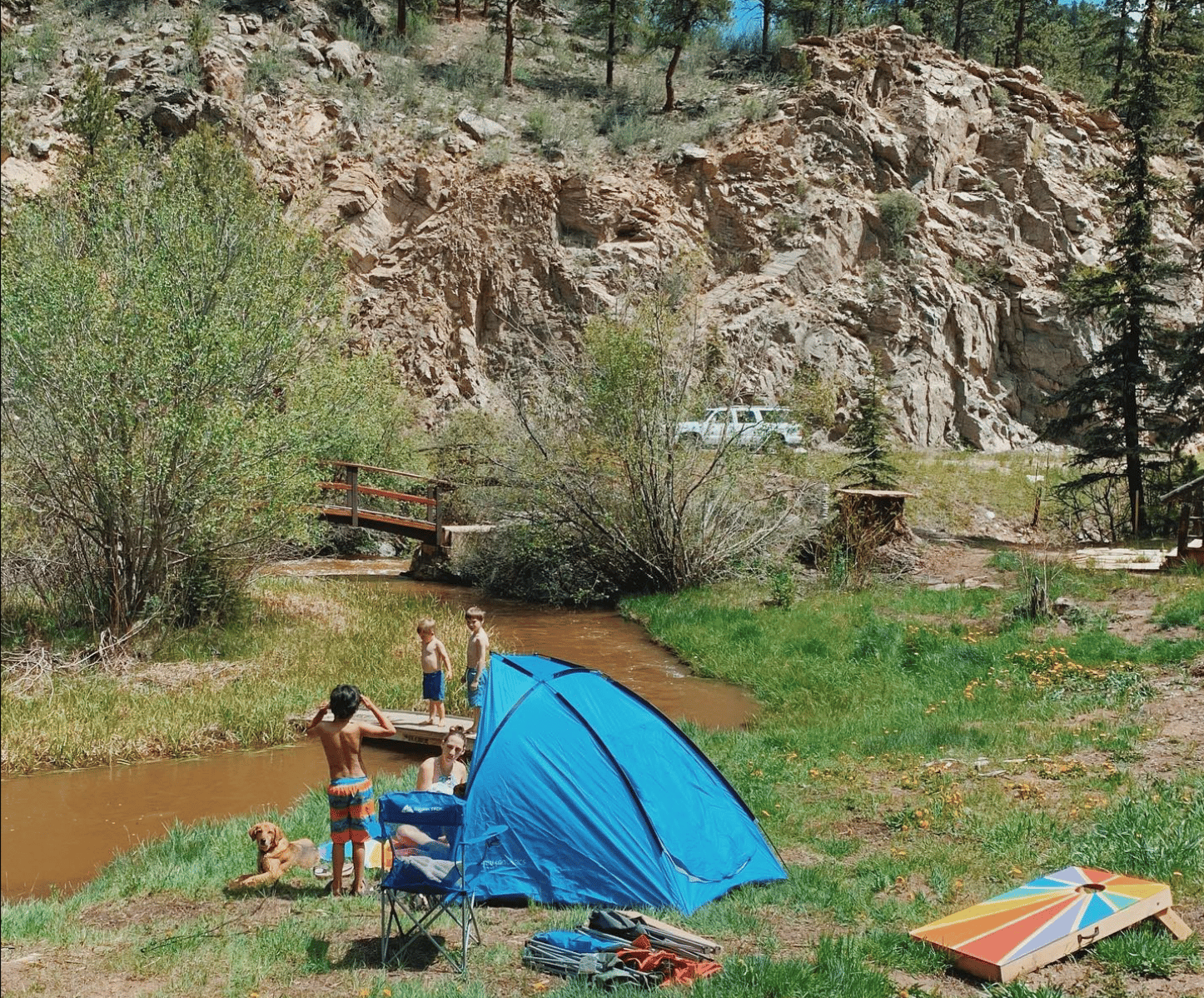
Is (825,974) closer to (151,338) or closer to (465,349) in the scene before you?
(151,338)

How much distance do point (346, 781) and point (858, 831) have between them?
3.88 metres

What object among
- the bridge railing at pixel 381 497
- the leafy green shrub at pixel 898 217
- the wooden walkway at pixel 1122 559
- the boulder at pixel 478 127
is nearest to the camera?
the wooden walkway at pixel 1122 559

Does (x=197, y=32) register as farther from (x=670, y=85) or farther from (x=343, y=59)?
(x=670, y=85)

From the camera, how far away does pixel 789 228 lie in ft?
127

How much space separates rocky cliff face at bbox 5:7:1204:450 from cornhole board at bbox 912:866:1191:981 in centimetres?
2814

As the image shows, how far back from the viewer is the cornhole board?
5.50 m

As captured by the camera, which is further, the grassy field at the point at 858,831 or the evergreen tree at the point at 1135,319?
the evergreen tree at the point at 1135,319

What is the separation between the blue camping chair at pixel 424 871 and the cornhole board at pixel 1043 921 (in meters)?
2.51

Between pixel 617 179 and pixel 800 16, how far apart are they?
64.7 ft

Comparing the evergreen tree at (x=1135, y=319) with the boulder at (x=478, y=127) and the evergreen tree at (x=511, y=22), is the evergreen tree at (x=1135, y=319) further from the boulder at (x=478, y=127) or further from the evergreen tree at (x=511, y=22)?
the evergreen tree at (x=511, y=22)

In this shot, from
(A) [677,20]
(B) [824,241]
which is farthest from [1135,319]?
(A) [677,20]

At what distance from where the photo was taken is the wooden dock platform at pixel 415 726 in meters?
11.2

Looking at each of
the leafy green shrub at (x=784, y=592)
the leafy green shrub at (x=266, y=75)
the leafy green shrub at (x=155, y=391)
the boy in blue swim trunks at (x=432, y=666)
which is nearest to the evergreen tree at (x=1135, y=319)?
the leafy green shrub at (x=784, y=592)

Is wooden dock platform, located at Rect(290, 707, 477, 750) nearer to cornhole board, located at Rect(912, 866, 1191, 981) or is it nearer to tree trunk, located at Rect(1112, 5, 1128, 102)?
cornhole board, located at Rect(912, 866, 1191, 981)
